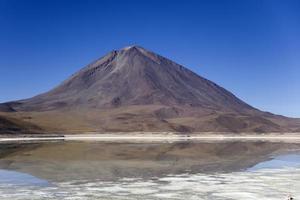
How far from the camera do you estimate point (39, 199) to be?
1856 cm

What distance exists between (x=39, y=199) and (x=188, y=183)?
7.69 meters

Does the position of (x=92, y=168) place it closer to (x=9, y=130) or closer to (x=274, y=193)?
(x=274, y=193)

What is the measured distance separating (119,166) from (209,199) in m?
14.0

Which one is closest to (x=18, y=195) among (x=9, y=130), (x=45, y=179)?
(x=45, y=179)

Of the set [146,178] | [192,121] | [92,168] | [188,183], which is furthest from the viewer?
[192,121]

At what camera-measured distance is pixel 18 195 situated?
19484 millimetres

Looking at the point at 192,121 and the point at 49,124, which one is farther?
the point at 192,121

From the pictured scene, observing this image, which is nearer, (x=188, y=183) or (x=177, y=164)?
(x=188, y=183)

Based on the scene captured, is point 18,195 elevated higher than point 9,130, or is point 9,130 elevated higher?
point 9,130

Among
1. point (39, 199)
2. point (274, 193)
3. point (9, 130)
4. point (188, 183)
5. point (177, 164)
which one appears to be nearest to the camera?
point (39, 199)

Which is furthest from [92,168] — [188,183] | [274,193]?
[274,193]

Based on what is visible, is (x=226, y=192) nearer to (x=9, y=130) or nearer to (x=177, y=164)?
(x=177, y=164)

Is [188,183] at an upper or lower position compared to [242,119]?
lower

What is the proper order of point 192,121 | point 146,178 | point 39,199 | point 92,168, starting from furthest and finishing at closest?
point 192,121 → point 92,168 → point 146,178 → point 39,199
